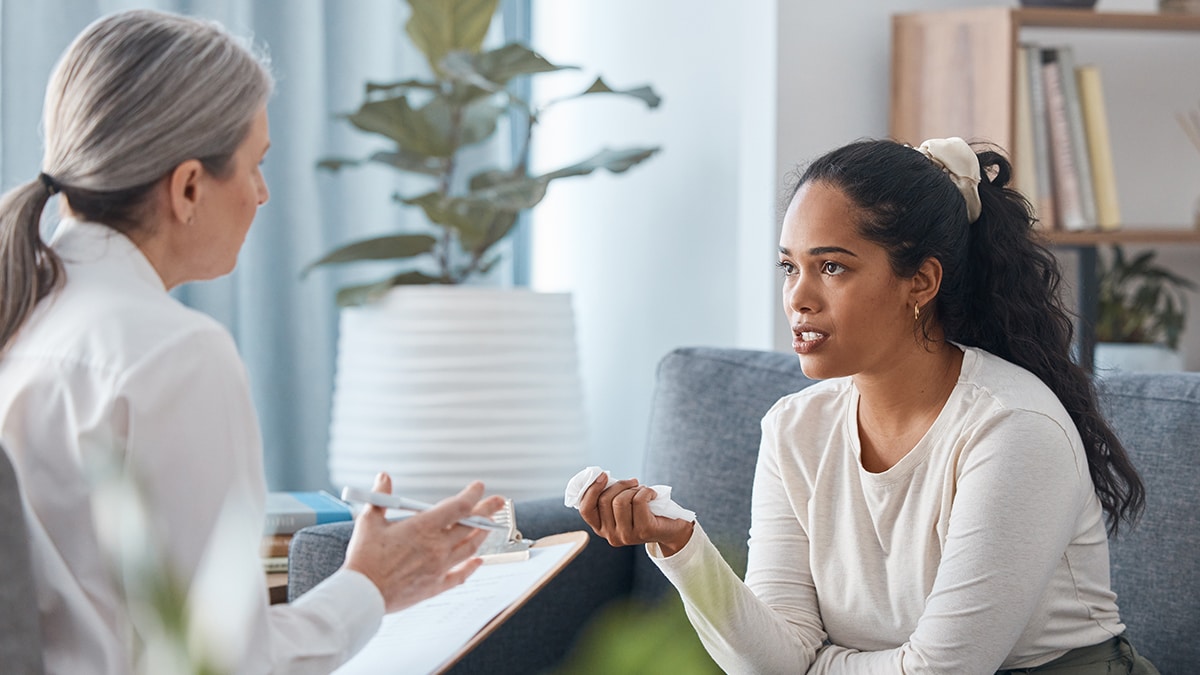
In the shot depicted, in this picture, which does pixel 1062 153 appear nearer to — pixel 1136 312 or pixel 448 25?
pixel 1136 312

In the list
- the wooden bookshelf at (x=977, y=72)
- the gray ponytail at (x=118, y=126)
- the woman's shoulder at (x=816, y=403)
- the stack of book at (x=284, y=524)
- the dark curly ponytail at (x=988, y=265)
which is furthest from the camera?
the wooden bookshelf at (x=977, y=72)

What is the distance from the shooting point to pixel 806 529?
1.39 metres

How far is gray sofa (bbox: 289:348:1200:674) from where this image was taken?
134 centimetres

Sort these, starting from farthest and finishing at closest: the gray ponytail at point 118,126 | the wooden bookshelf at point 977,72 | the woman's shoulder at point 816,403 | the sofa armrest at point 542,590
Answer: the wooden bookshelf at point 977,72 → the sofa armrest at point 542,590 → the woman's shoulder at point 816,403 → the gray ponytail at point 118,126

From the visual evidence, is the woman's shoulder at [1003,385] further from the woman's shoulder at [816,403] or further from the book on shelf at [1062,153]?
the book on shelf at [1062,153]

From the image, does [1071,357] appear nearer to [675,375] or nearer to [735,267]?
[675,375]

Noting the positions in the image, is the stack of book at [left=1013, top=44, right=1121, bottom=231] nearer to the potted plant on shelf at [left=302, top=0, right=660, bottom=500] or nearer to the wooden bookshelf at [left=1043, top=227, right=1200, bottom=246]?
the wooden bookshelf at [left=1043, top=227, right=1200, bottom=246]

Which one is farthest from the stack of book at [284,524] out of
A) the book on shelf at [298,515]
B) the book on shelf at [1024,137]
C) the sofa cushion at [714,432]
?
the book on shelf at [1024,137]

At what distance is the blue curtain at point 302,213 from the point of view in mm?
2535

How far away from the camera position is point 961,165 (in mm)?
1317

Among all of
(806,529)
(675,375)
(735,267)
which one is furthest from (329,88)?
(806,529)

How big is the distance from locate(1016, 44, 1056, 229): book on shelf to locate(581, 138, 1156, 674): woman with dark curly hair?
1001 mm

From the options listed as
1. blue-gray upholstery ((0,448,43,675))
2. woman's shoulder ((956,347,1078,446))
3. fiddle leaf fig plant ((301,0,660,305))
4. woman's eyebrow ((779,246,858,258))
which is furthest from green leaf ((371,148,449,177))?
blue-gray upholstery ((0,448,43,675))

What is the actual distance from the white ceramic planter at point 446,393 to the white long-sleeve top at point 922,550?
950 mm
